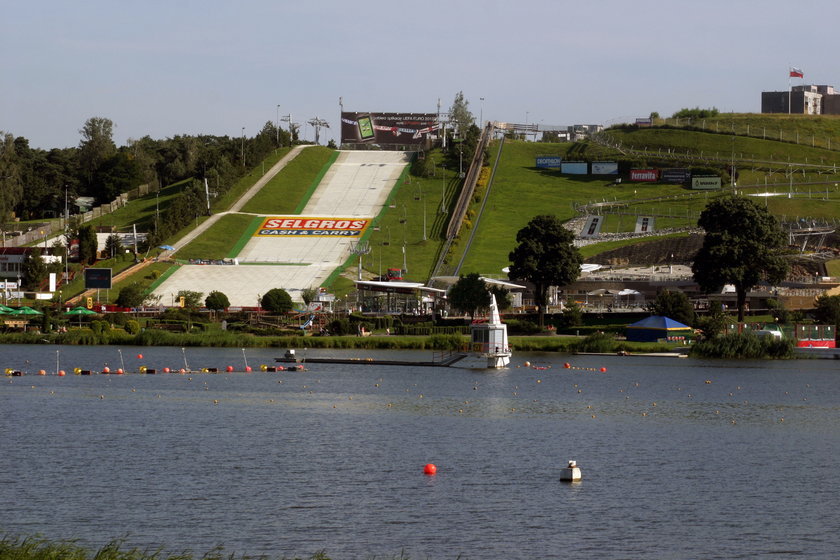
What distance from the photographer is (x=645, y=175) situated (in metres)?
184

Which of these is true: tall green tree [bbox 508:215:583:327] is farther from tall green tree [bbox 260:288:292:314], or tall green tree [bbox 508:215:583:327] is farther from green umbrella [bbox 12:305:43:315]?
green umbrella [bbox 12:305:43:315]

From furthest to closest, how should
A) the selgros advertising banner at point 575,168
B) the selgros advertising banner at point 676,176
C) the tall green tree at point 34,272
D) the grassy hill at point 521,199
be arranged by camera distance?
the selgros advertising banner at point 575,168 → the selgros advertising banner at point 676,176 → the grassy hill at point 521,199 → the tall green tree at point 34,272

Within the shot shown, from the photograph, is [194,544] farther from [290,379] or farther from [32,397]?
[290,379]

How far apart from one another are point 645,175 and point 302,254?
59115 mm

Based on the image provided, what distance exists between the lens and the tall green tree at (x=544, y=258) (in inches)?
4461

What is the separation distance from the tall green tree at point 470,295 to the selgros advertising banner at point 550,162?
261 feet

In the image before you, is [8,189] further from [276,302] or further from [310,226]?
[276,302]

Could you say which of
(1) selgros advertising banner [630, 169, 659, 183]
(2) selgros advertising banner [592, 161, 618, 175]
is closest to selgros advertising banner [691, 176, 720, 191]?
(1) selgros advertising banner [630, 169, 659, 183]

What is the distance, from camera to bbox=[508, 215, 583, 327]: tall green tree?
113 metres

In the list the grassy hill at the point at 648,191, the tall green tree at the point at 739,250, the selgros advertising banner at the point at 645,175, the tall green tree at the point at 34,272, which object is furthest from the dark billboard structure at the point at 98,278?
the selgros advertising banner at the point at 645,175

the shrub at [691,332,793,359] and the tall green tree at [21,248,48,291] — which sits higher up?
the tall green tree at [21,248,48,291]

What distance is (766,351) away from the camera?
99.6 m

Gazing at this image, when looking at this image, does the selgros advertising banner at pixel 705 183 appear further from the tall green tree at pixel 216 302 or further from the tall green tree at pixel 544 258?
the tall green tree at pixel 216 302

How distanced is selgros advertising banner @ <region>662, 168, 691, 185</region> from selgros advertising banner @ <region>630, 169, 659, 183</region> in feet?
4.27
